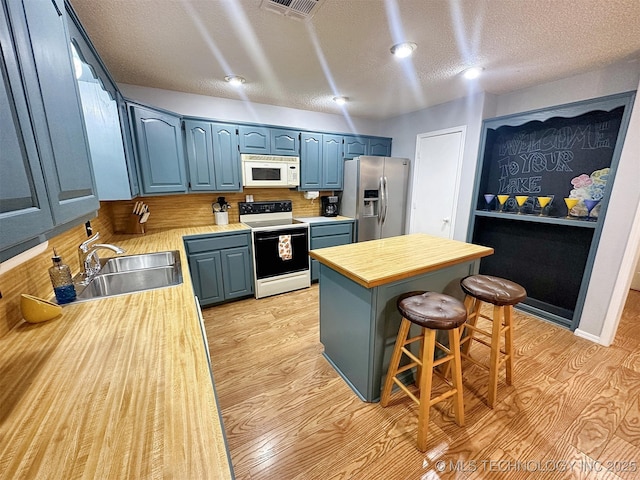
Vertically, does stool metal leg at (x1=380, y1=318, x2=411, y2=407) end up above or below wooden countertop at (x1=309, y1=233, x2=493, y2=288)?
below

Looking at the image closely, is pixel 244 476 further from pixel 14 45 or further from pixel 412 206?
pixel 412 206

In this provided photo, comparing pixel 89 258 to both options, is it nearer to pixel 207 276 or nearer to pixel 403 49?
pixel 207 276

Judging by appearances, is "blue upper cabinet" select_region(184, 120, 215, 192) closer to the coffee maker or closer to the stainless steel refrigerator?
the coffee maker

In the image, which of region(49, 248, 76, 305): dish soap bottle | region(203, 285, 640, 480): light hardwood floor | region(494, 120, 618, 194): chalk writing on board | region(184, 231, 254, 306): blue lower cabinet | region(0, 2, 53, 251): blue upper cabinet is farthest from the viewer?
region(184, 231, 254, 306): blue lower cabinet

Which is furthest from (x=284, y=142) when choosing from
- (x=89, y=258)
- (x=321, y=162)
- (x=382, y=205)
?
(x=89, y=258)

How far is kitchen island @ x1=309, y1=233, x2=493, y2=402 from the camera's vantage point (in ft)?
5.21

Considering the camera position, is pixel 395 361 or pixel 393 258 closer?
pixel 395 361

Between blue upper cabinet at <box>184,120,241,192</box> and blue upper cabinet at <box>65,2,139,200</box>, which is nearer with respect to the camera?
blue upper cabinet at <box>65,2,139,200</box>

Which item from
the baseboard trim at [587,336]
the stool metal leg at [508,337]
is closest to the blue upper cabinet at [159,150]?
the stool metal leg at [508,337]

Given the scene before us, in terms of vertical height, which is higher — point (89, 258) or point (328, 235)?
point (89, 258)

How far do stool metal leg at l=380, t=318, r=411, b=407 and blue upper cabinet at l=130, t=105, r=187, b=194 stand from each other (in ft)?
8.47

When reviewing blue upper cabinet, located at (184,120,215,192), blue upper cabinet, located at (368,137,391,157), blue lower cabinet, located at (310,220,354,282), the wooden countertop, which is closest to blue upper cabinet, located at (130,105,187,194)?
blue upper cabinet, located at (184,120,215,192)

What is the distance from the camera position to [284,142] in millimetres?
3357

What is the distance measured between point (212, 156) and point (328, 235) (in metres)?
1.76
